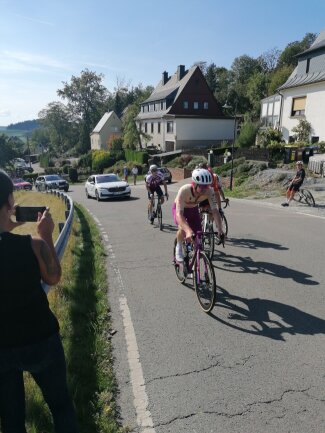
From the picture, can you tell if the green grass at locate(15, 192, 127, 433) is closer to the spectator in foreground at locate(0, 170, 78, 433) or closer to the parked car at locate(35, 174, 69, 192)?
the spectator in foreground at locate(0, 170, 78, 433)

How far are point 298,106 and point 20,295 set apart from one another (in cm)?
3190

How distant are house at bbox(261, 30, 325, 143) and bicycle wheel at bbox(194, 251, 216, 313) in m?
24.9

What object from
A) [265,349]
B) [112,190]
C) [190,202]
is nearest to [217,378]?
[265,349]

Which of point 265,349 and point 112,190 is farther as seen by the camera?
point 112,190

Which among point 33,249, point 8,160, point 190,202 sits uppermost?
point 33,249

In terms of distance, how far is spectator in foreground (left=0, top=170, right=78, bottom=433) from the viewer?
7.68 ft

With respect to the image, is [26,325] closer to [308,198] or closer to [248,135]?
[308,198]

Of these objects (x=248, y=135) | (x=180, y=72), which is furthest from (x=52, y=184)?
(x=180, y=72)

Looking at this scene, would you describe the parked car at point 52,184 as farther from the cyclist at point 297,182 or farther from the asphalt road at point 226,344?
the asphalt road at point 226,344

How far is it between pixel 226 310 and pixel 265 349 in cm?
113

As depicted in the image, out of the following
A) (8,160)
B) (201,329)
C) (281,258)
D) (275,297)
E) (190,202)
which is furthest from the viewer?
(8,160)

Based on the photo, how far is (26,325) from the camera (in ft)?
7.97

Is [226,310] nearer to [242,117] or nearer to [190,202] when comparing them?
[190,202]

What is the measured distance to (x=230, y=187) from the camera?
2270 cm
